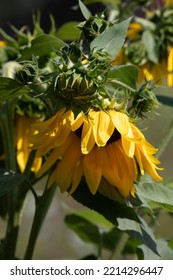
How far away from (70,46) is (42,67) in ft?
0.57

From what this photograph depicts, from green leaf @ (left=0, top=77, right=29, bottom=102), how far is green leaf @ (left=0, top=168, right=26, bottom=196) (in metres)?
0.09

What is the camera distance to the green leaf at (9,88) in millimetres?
844

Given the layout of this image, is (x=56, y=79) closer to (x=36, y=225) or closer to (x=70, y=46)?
(x=70, y=46)

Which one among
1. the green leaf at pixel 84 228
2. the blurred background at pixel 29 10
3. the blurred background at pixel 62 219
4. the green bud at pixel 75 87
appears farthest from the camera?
the blurred background at pixel 29 10

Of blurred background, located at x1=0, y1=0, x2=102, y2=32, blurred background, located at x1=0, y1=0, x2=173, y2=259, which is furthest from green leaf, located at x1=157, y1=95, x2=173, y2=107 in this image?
blurred background, located at x1=0, y1=0, x2=102, y2=32

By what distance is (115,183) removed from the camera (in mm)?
839

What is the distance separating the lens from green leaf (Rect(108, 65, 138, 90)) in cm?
88

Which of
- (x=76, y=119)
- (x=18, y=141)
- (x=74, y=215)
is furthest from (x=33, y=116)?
(x=76, y=119)

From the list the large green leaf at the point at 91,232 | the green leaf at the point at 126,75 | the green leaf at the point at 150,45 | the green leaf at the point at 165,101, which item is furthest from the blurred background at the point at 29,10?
the green leaf at the point at 126,75

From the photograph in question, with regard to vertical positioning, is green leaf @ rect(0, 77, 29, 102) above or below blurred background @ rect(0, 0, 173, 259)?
above

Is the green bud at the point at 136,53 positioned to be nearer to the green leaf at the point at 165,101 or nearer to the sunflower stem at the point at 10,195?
the green leaf at the point at 165,101

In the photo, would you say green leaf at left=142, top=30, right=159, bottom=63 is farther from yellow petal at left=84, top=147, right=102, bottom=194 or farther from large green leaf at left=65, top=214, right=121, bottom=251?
yellow petal at left=84, top=147, right=102, bottom=194

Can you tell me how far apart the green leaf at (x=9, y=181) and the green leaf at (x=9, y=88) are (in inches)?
3.5
